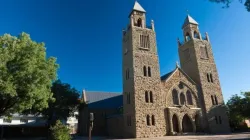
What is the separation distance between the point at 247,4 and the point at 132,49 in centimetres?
2302

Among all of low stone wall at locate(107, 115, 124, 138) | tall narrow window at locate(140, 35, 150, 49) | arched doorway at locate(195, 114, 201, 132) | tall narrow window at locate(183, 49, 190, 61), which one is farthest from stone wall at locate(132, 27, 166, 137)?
tall narrow window at locate(183, 49, 190, 61)

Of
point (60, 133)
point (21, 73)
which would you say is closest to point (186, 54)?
point (60, 133)

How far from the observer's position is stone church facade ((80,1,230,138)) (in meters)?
31.8

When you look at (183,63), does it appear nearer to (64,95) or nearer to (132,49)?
(132,49)

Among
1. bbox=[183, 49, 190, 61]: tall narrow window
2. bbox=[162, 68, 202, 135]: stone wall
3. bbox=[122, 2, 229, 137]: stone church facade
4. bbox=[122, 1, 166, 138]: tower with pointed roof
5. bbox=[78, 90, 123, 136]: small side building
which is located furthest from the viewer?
bbox=[183, 49, 190, 61]: tall narrow window

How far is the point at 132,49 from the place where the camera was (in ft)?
114

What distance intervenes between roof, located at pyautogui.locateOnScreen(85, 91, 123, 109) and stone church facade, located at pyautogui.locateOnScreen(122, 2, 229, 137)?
12.9 meters

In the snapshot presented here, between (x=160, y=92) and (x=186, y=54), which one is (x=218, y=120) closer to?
(x=160, y=92)

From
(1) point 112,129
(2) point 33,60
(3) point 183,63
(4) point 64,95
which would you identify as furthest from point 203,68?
(2) point 33,60

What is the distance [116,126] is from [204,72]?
2105 cm

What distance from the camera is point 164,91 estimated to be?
3516cm

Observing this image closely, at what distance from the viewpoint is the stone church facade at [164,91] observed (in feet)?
104

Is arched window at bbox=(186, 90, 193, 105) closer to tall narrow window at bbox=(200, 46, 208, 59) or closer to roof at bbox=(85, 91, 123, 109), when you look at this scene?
tall narrow window at bbox=(200, 46, 208, 59)

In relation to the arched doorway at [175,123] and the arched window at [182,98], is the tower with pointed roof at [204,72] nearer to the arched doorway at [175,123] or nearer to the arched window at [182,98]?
the arched window at [182,98]
